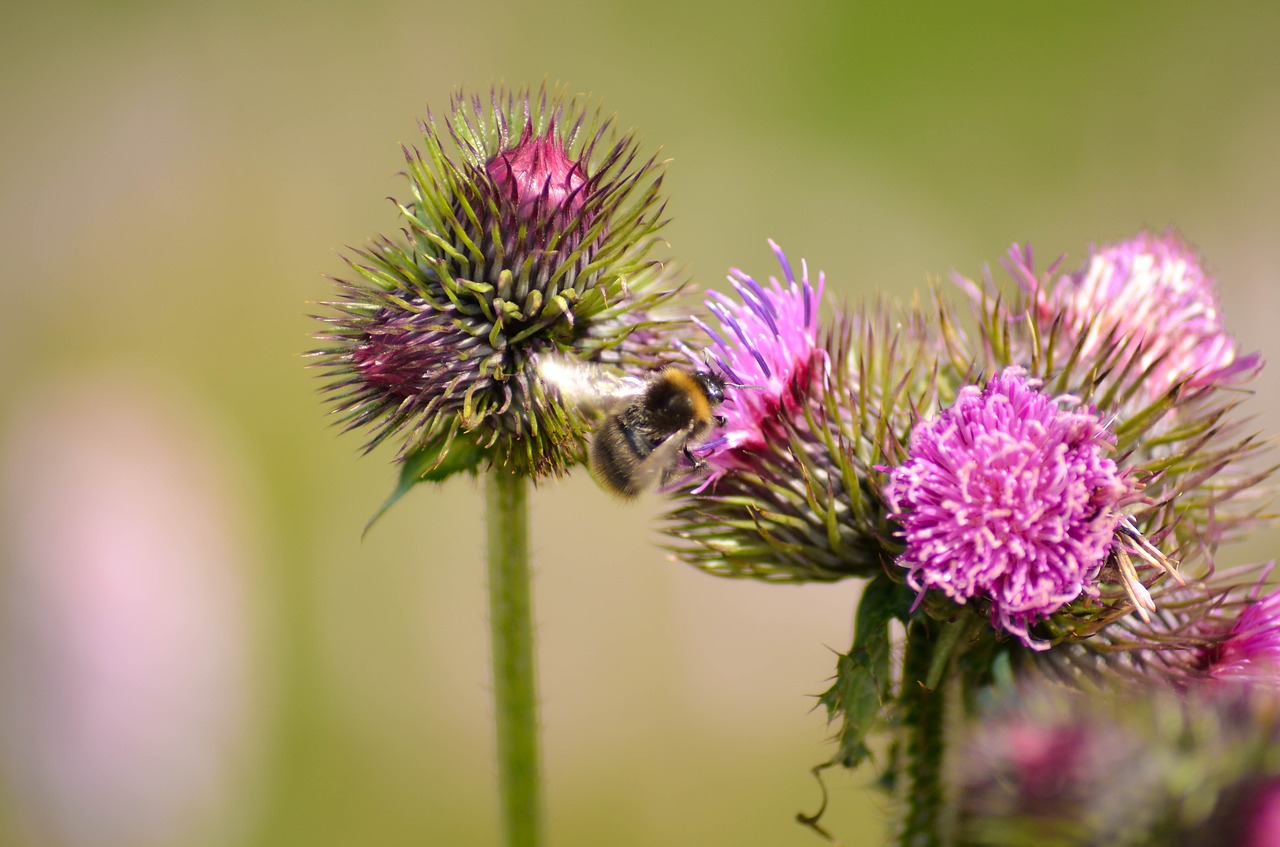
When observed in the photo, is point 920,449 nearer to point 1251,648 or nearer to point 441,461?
point 1251,648

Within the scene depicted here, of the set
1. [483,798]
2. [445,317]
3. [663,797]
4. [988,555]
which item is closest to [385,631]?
[483,798]

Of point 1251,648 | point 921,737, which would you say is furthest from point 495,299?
point 1251,648

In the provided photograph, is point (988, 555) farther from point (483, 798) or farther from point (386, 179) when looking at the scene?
point (386, 179)

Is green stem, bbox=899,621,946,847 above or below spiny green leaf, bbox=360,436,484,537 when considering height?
below

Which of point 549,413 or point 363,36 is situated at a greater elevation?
point 363,36

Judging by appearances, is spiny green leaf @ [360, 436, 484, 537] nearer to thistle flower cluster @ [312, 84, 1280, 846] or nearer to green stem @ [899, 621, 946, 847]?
thistle flower cluster @ [312, 84, 1280, 846]

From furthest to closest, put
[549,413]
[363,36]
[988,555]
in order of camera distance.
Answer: [363,36]
[549,413]
[988,555]

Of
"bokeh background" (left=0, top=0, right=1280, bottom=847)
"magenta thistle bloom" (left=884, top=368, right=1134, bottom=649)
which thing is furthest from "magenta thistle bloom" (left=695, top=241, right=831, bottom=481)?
"bokeh background" (left=0, top=0, right=1280, bottom=847)
